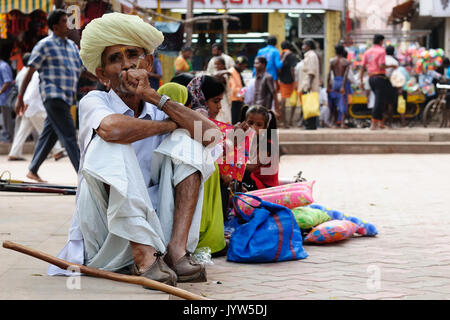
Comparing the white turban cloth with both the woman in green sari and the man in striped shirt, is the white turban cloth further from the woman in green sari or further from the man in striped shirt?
the man in striped shirt

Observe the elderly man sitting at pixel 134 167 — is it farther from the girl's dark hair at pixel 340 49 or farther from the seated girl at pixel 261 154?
the girl's dark hair at pixel 340 49

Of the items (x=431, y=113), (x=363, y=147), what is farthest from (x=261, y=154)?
(x=431, y=113)

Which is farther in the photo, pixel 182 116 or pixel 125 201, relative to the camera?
pixel 182 116

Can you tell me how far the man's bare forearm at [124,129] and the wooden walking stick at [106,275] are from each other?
60 centimetres

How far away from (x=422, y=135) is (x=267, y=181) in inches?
386

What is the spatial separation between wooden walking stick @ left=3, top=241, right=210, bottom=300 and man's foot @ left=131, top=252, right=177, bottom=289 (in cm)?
9

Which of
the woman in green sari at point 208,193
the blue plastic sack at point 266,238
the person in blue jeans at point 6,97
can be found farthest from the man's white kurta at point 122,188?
the person in blue jeans at point 6,97

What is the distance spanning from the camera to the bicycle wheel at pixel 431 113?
17939 millimetres

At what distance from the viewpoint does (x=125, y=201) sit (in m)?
3.49

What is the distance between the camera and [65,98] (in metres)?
8.02

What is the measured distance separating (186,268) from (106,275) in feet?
1.37

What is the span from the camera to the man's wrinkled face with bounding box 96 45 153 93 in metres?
3.84

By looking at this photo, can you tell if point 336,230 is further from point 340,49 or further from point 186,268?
point 340,49
